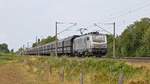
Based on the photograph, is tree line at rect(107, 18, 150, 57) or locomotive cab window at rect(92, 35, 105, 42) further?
tree line at rect(107, 18, 150, 57)

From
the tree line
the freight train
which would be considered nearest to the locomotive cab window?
the freight train

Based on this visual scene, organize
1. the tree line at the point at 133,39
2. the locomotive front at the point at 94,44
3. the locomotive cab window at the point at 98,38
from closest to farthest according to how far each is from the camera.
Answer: the locomotive front at the point at 94,44 < the locomotive cab window at the point at 98,38 < the tree line at the point at 133,39

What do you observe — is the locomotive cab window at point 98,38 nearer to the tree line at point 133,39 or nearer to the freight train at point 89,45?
the freight train at point 89,45

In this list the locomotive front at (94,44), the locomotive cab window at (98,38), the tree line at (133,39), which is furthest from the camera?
the tree line at (133,39)

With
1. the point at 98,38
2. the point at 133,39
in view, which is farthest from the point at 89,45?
the point at 133,39

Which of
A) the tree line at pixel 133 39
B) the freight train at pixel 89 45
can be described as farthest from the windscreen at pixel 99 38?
the tree line at pixel 133 39

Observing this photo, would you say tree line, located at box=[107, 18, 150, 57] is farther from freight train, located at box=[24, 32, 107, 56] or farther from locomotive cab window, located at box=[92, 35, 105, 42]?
locomotive cab window, located at box=[92, 35, 105, 42]

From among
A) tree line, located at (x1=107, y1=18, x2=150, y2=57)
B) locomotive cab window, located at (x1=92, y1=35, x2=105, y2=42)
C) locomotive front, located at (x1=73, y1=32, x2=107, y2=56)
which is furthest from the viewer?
tree line, located at (x1=107, y1=18, x2=150, y2=57)

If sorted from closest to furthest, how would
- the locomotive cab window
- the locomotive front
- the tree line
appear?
the locomotive front < the locomotive cab window < the tree line

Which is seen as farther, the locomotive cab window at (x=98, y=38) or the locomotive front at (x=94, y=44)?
the locomotive cab window at (x=98, y=38)

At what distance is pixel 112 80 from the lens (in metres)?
23.6

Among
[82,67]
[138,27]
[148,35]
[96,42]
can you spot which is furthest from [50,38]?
[82,67]

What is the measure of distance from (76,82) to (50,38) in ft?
405

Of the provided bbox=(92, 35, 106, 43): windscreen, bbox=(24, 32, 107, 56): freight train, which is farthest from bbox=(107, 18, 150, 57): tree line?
bbox=(92, 35, 106, 43): windscreen
